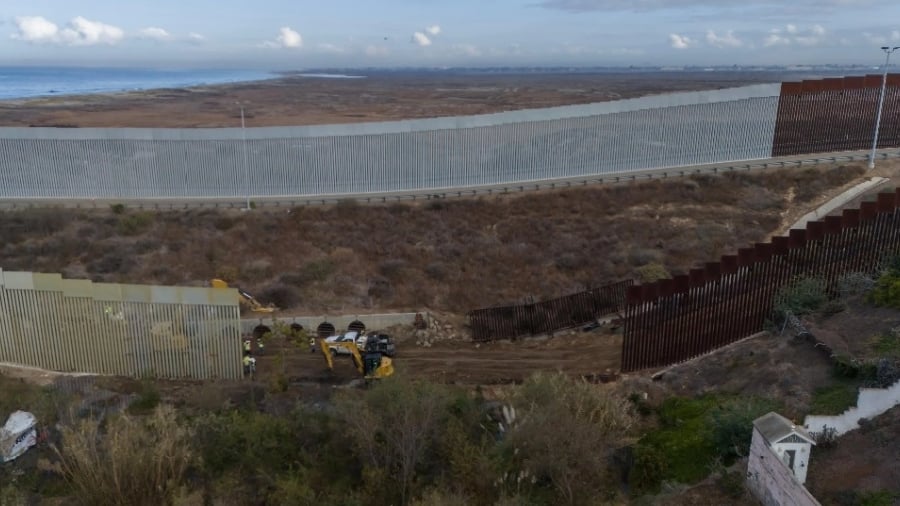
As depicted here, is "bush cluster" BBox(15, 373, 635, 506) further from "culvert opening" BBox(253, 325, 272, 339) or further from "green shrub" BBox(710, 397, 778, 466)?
"culvert opening" BBox(253, 325, 272, 339)

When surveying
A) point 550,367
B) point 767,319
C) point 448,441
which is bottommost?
point 550,367

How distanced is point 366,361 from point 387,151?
14.9 m

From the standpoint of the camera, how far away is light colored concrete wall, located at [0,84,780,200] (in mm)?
27562

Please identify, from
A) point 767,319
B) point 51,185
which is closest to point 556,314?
point 767,319

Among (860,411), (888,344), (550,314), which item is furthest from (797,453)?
(550,314)

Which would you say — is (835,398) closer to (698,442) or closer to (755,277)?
(698,442)

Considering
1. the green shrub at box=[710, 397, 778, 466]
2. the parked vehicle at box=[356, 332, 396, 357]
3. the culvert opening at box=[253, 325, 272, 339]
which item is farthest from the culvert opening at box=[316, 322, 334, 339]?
the green shrub at box=[710, 397, 778, 466]

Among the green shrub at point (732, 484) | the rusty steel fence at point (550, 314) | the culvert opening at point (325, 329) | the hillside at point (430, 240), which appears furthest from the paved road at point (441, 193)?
the green shrub at point (732, 484)

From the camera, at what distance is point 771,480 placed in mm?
7543

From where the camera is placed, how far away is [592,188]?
26.8 meters

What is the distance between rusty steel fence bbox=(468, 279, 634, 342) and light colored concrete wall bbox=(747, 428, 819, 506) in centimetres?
1054

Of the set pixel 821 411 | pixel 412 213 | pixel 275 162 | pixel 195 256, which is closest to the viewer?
pixel 821 411

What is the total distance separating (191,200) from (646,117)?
20160 millimetres

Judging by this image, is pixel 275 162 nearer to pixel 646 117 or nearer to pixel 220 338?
pixel 220 338
